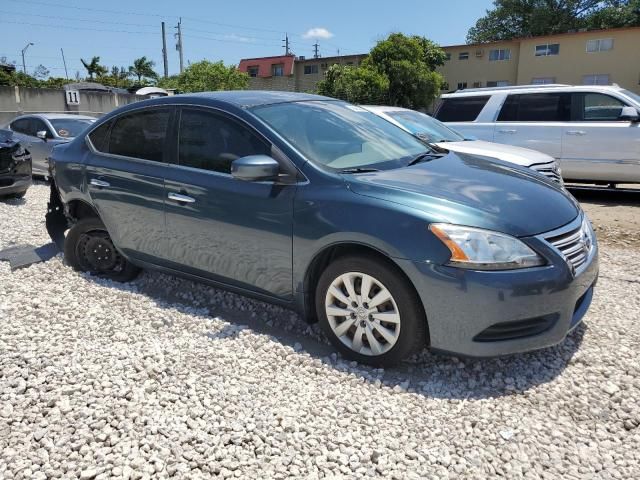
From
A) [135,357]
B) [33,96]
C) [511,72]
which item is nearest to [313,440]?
[135,357]

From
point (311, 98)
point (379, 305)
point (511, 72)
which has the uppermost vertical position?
point (511, 72)

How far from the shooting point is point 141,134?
412 cm

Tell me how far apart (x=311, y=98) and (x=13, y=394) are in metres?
2.89

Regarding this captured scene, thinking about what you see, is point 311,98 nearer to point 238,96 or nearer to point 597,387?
point 238,96

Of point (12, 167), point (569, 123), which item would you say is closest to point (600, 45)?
point (569, 123)

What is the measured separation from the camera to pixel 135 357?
3.22 m

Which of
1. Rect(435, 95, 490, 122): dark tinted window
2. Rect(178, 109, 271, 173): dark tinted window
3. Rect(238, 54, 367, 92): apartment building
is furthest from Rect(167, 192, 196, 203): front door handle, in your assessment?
Rect(238, 54, 367, 92): apartment building

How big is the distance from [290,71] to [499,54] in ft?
57.7

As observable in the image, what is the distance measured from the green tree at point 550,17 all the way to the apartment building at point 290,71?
18.8 metres

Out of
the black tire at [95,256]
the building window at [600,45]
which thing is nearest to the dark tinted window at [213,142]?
the black tire at [95,256]

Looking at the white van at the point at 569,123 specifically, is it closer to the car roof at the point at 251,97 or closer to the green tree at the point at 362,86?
the car roof at the point at 251,97

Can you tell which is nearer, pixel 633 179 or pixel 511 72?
pixel 633 179

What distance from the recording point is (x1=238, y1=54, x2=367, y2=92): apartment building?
141ft

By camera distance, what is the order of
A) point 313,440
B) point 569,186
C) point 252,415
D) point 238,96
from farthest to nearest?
point 569,186 → point 238,96 → point 252,415 → point 313,440
